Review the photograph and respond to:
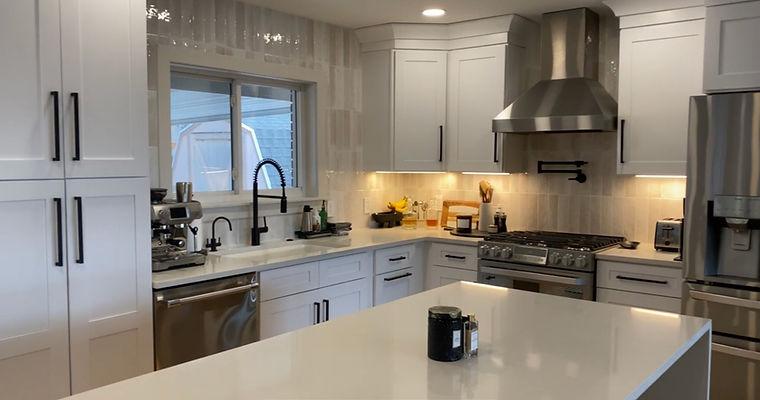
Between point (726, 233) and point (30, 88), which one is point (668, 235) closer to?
point (726, 233)

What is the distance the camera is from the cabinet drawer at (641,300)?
335cm

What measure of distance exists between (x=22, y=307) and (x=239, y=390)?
1.35m

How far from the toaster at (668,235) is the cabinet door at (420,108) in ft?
4.94

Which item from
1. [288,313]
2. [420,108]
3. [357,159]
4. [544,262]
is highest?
[420,108]

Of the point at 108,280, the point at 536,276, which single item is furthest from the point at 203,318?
the point at 536,276

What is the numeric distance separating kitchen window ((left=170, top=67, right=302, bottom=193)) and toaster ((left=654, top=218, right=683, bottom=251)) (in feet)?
7.81

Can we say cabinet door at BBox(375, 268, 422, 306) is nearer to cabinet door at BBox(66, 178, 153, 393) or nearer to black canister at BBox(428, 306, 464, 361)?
cabinet door at BBox(66, 178, 153, 393)

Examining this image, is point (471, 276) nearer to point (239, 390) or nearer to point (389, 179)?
point (389, 179)

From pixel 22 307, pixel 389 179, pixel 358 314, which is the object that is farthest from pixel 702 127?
pixel 22 307

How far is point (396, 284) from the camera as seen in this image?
161 inches

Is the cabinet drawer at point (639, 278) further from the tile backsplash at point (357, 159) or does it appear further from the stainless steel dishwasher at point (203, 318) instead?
the stainless steel dishwasher at point (203, 318)

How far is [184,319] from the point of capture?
2779mm

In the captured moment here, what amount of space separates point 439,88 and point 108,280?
2688 mm

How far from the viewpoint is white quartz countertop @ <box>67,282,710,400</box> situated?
4.54 feet
